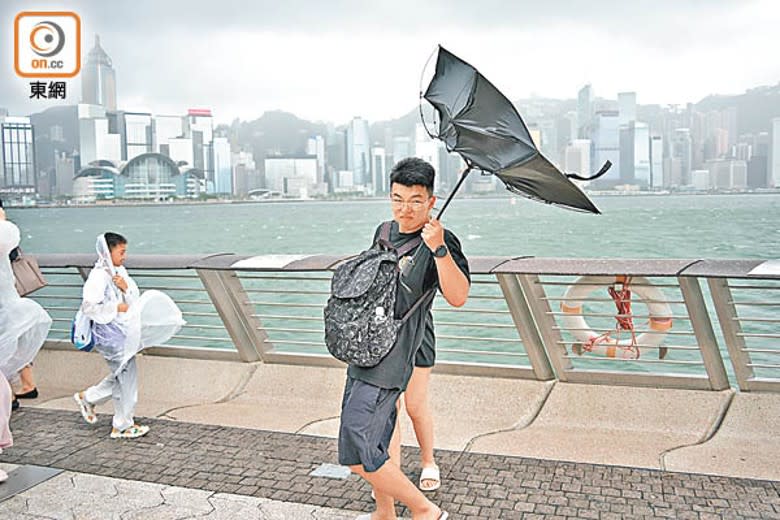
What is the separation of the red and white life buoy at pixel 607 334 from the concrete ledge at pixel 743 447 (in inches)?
25.1

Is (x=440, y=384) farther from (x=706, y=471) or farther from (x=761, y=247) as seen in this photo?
(x=761, y=247)

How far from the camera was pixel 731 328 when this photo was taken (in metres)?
4.91

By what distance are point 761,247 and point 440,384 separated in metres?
59.7

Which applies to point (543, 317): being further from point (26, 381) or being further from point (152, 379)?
point (26, 381)

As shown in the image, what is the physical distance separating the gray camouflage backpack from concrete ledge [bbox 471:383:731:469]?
156cm

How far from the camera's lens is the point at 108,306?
16.0 ft

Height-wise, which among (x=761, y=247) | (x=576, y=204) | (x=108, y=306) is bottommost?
(x=761, y=247)

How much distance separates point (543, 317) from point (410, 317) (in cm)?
210

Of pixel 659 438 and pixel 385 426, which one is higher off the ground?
pixel 385 426

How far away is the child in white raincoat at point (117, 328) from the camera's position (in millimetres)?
4836

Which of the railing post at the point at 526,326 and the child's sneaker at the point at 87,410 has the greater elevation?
the railing post at the point at 526,326

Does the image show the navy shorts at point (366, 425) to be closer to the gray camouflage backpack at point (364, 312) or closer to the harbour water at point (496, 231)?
the gray camouflage backpack at point (364, 312)

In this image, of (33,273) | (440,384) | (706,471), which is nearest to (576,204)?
(706,471)

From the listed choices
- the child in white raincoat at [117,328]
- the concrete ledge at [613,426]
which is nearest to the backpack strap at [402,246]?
the concrete ledge at [613,426]
